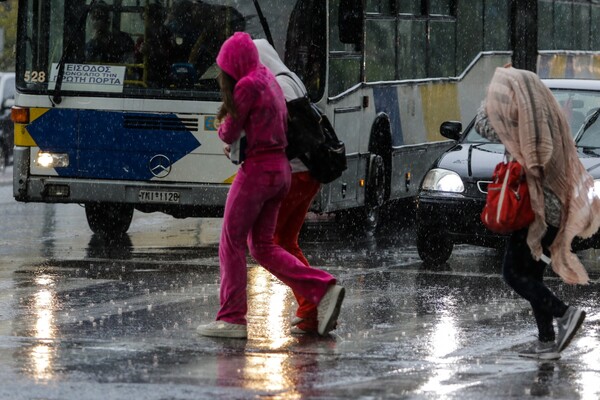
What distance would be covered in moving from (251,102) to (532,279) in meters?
1.83

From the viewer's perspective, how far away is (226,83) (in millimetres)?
9852

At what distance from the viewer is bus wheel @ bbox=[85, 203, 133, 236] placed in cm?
1778

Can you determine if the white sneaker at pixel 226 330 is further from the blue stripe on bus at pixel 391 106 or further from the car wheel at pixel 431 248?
the blue stripe on bus at pixel 391 106

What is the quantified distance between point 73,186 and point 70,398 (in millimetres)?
8984

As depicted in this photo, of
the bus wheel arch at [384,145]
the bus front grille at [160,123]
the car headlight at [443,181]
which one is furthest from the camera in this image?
the bus wheel arch at [384,145]

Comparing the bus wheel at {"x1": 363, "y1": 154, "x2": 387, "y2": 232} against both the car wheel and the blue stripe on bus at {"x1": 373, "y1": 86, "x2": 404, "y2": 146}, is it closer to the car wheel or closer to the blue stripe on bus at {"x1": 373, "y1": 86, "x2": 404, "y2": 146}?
the blue stripe on bus at {"x1": 373, "y1": 86, "x2": 404, "y2": 146}

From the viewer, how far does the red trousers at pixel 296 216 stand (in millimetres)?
10219

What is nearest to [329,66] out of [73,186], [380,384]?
[73,186]

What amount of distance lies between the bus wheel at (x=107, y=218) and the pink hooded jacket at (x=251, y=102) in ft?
26.3

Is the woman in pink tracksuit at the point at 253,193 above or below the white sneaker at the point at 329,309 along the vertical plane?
above

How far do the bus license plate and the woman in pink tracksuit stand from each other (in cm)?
650

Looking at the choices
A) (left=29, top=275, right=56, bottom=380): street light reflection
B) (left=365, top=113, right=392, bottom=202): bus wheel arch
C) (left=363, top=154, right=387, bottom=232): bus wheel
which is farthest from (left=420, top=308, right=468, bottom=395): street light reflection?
(left=365, top=113, right=392, bottom=202): bus wheel arch

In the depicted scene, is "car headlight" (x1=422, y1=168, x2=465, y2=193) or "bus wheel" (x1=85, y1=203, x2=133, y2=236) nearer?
"car headlight" (x1=422, y1=168, x2=465, y2=193)

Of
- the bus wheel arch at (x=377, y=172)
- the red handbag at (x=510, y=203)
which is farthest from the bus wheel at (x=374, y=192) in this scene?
the red handbag at (x=510, y=203)
